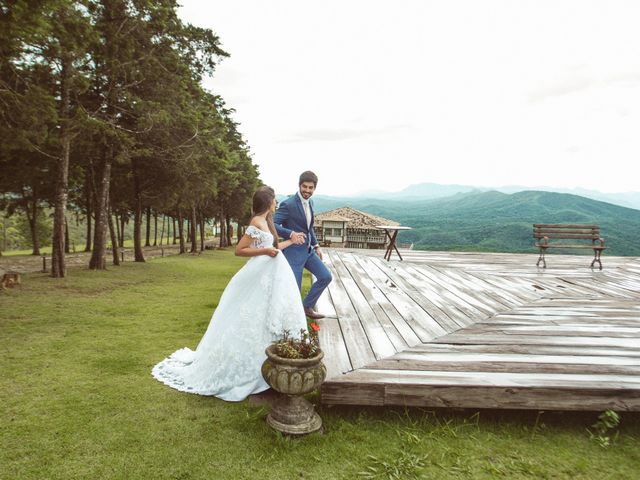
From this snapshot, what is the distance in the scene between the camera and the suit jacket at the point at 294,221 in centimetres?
521

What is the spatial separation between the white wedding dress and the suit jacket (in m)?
1.12

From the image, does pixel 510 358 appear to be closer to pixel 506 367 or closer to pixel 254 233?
pixel 506 367

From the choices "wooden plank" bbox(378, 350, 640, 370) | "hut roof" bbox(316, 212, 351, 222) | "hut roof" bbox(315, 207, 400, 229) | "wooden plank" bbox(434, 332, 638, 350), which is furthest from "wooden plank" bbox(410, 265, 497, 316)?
"hut roof" bbox(315, 207, 400, 229)

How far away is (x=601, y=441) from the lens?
3.33 metres

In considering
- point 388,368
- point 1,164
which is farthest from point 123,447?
point 1,164

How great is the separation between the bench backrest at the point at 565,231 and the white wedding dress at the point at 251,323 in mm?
10382

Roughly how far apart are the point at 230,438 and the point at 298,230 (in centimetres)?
284

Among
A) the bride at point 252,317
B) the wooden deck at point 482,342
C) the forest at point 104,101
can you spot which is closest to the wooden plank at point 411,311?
the wooden deck at point 482,342

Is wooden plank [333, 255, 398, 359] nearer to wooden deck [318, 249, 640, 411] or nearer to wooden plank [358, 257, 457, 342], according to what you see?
wooden deck [318, 249, 640, 411]

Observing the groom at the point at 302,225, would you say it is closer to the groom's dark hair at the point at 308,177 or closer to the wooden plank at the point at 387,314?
the groom's dark hair at the point at 308,177

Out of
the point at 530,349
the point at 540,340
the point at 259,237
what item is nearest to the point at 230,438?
the point at 259,237

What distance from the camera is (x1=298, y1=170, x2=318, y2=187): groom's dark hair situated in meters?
4.99

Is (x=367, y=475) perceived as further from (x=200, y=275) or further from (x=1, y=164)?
(x=1, y=164)

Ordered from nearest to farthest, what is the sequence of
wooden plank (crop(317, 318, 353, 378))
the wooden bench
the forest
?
wooden plank (crop(317, 318, 353, 378)) → the forest → the wooden bench
